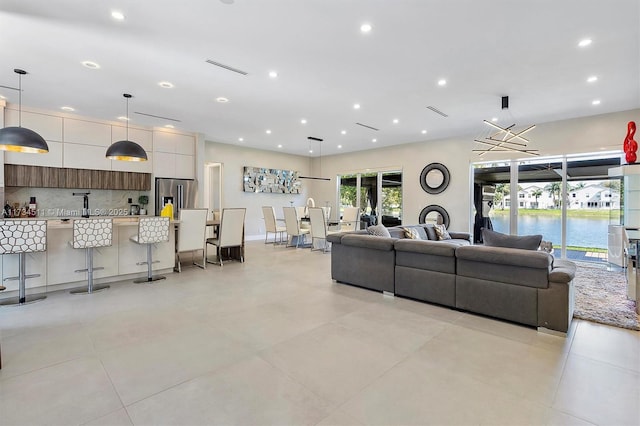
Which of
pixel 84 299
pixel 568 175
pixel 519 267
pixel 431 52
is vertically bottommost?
pixel 84 299

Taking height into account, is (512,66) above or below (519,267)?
above

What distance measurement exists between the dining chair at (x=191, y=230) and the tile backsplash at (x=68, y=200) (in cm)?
260

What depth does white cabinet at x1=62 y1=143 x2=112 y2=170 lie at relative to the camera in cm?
625

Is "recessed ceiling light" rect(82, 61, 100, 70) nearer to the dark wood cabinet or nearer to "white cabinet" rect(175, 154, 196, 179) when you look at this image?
the dark wood cabinet

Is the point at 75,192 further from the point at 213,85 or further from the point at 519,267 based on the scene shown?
the point at 519,267

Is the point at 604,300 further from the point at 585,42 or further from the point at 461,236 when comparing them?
the point at 585,42

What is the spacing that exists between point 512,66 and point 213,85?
13.7 ft

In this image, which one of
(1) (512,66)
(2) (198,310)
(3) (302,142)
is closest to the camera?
(2) (198,310)

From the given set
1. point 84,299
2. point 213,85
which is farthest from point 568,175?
point 84,299

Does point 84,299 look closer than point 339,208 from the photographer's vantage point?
Yes

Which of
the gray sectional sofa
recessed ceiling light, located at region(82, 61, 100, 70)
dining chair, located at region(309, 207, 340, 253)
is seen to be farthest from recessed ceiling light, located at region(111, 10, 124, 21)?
dining chair, located at region(309, 207, 340, 253)

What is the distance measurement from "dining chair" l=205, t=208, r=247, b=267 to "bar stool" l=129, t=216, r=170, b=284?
113 cm

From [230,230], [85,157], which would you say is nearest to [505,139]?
[230,230]

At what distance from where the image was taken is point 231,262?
21.1 feet
